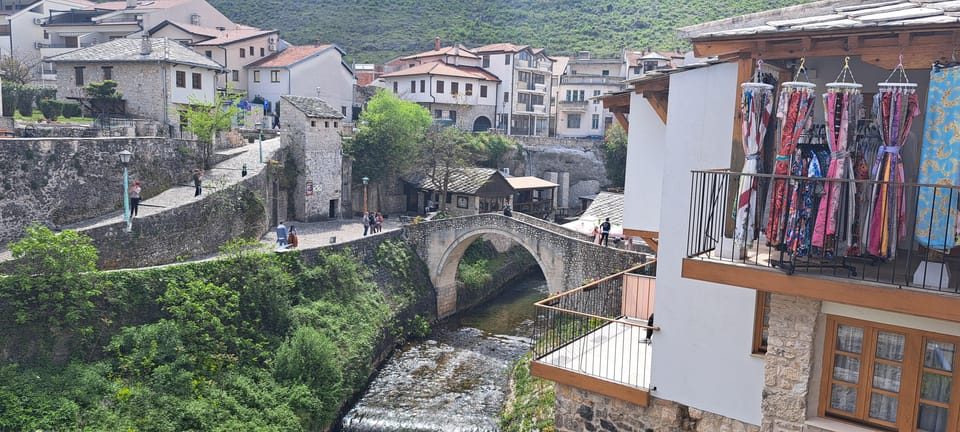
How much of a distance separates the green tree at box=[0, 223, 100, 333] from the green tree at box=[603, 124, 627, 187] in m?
36.1

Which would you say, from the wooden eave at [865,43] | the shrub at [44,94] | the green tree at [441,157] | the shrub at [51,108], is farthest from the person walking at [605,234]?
the shrub at [44,94]

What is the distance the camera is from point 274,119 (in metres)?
46.4

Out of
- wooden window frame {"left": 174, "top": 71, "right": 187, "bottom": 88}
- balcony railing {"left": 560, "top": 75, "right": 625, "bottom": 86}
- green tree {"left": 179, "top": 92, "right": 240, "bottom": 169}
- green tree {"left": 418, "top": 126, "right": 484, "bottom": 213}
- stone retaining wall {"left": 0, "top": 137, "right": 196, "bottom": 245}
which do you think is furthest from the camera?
balcony railing {"left": 560, "top": 75, "right": 625, "bottom": 86}

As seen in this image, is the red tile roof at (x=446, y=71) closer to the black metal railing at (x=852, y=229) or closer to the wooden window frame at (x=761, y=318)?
the wooden window frame at (x=761, y=318)

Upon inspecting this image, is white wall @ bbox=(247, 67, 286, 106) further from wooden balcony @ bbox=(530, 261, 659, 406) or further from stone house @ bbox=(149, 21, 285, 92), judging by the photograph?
wooden balcony @ bbox=(530, 261, 659, 406)

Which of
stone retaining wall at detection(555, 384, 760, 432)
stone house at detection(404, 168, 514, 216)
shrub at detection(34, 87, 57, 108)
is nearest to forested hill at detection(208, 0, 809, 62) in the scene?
stone house at detection(404, 168, 514, 216)

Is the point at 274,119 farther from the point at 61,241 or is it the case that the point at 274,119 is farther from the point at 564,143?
the point at 61,241

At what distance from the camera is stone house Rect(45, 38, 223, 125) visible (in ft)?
117

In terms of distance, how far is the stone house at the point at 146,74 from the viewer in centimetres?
3553

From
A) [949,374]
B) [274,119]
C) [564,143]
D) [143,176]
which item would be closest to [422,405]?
[143,176]

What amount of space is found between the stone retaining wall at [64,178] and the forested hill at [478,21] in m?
48.2

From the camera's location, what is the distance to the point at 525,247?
2906cm

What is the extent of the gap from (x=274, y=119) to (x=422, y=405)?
95.0 feet

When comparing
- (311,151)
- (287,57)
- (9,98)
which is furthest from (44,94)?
(311,151)
